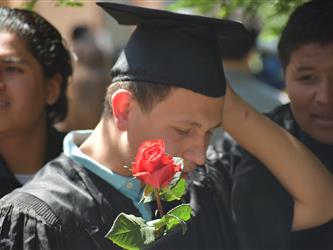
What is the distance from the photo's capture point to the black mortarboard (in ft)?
6.59

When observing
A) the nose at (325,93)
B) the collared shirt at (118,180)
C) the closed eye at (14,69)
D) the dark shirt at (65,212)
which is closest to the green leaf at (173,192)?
the dark shirt at (65,212)

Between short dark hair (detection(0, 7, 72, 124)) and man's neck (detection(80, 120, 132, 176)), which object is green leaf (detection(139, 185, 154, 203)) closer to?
man's neck (detection(80, 120, 132, 176))

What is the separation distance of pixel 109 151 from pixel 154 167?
52 centimetres

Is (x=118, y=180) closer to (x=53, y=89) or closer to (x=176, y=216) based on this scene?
(x=176, y=216)

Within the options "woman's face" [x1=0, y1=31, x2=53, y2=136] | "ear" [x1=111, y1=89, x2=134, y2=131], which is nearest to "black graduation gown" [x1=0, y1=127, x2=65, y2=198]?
"woman's face" [x1=0, y1=31, x2=53, y2=136]

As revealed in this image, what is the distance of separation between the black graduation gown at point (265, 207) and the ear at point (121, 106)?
59 centimetres

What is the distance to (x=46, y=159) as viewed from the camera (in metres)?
2.61

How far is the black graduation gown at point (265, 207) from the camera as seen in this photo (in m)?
2.31

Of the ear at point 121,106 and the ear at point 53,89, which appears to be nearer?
the ear at point 121,106

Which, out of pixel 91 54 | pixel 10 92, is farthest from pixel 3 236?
pixel 91 54

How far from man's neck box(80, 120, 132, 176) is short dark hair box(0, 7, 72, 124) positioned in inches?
22.0

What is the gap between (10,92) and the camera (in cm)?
242

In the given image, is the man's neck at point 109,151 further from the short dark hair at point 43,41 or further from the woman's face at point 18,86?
the short dark hair at point 43,41

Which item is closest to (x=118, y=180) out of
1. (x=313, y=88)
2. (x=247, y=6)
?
(x=313, y=88)
